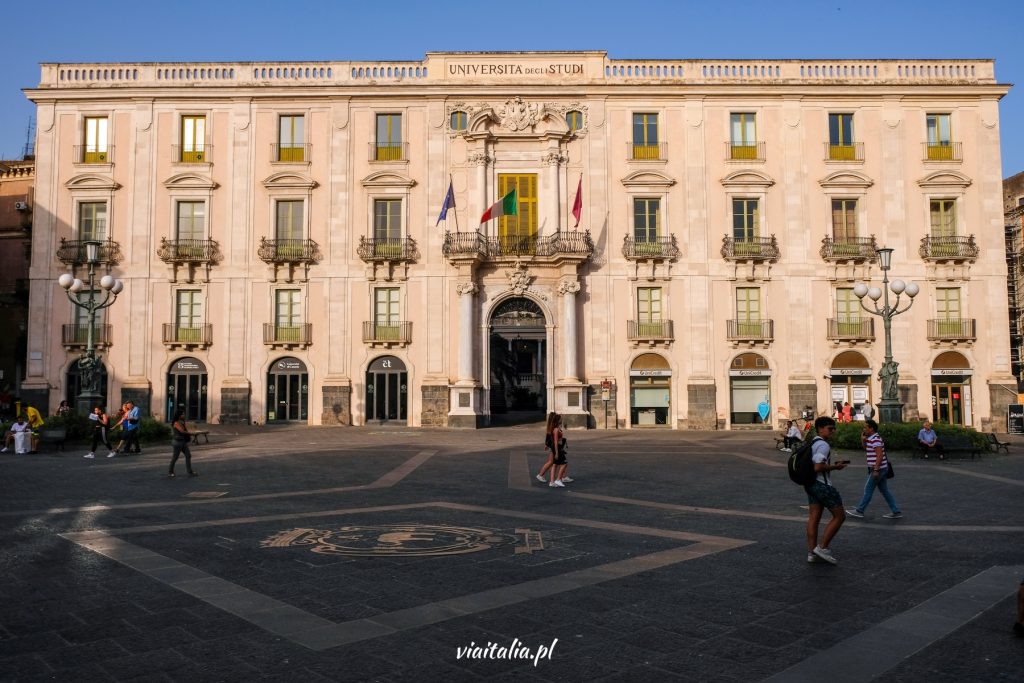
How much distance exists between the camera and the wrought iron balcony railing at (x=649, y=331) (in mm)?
35688

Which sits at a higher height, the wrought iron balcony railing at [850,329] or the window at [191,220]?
the window at [191,220]

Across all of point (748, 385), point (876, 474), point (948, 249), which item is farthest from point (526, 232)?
point (876, 474)

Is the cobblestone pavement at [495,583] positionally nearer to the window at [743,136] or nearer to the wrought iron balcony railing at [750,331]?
the wrought iron balcony railing at [750,331]

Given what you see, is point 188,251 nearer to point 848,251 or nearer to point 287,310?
point 287,310

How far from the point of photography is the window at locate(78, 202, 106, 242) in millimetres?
36625

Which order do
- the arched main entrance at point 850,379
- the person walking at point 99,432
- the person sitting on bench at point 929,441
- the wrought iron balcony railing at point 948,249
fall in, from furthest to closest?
the wrought iron balcony railing at point 948,249
the arched main entrance at point 850,379
the person walking at point 99,432
the person sitting on bench at point 929,441

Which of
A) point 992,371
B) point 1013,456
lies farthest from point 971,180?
point 1013,456

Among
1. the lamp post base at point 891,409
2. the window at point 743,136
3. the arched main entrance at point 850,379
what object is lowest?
the lamp post base at point 891,409

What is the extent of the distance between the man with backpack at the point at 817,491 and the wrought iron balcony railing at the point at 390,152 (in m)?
30.6

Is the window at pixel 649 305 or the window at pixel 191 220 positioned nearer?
the window at pixel 649 305

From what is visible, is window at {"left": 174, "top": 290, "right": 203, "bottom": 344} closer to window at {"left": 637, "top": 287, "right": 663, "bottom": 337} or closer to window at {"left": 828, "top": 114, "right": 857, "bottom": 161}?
window at {"left": 637, "top": 287, "right": 663, "bottom": 337}

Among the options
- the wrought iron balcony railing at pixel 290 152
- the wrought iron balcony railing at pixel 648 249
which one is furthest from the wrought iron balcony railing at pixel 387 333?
the wrought iron balcony railing at pixel 648 249

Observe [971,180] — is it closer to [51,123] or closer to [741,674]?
[741,674]

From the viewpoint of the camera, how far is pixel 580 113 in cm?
3666
